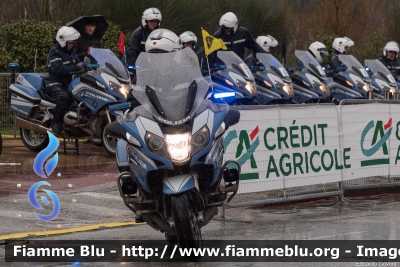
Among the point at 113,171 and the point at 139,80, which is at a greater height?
the point at 139,80

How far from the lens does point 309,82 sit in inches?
868

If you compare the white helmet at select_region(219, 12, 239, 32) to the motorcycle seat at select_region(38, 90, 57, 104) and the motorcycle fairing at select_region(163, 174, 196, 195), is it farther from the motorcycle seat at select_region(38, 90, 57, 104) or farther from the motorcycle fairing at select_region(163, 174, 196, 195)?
the motorcycle fairing at select_region(163, 174, 196, 195)

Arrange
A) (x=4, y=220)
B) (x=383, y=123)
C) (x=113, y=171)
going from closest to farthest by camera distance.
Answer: (x=4, y=220) → (x=383, y=123) → (x=113, y=171)

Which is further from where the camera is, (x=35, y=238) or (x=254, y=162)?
(x=254, y=162)

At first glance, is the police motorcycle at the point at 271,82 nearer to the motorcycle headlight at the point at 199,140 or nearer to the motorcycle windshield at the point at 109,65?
the motorcycle windshield at the point at 109,65

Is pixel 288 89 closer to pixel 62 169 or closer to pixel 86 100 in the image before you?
pixel 86 100

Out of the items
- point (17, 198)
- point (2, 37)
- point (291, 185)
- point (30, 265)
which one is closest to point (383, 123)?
point (291, 185)

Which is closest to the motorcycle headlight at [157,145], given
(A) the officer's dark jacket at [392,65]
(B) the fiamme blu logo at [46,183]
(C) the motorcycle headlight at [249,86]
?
(B) the fiamme blu logo at [46,183]

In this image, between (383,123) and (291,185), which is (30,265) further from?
(383,123)

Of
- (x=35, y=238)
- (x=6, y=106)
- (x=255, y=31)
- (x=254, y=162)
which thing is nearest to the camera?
(x=35, y=238)

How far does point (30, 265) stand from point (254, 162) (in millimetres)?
4108

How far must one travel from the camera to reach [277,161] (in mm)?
12414

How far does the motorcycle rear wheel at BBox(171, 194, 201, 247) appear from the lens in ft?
28.0

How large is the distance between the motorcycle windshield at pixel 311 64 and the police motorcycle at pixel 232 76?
123 inches
